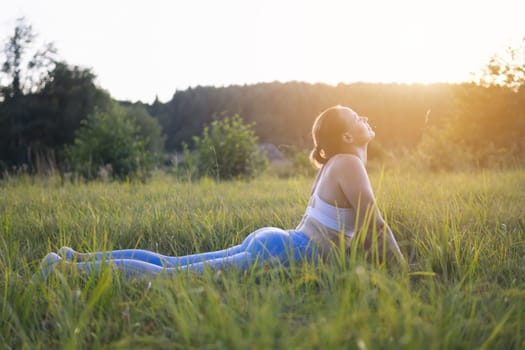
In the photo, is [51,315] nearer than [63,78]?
Yes

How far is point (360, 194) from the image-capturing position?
2.53 m

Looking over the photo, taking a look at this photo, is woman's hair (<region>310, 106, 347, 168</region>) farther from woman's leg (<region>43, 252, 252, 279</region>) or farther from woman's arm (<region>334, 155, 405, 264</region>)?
woman's leg (<region>43, 252, 252, 279</region>)

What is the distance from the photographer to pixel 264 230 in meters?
2.75

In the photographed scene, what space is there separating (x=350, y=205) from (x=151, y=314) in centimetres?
149

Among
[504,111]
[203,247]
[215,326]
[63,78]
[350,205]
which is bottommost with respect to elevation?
[203,247]

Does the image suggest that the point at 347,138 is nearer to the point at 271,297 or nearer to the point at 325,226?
the point at 325,226

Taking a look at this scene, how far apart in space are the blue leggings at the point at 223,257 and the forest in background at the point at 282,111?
1.09 metres

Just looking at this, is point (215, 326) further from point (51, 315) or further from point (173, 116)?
point (173, 116)

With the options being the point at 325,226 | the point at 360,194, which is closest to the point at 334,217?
the point at 325,226

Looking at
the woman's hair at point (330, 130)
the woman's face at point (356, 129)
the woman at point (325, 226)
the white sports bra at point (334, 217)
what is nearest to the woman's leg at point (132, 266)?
the woman at point (325, 226)

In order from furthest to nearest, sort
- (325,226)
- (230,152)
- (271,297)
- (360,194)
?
(230,152), (325,226), (360,194), (271,297)

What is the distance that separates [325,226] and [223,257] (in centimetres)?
70

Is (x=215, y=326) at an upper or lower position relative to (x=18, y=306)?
upper

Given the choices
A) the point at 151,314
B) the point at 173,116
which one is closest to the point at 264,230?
the point at 151,314
